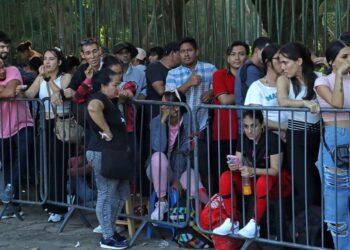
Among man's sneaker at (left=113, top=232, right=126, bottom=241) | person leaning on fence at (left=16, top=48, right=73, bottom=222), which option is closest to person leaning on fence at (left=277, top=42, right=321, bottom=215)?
man's sneaker at (left=113, top=232, right=126, bottom=241)

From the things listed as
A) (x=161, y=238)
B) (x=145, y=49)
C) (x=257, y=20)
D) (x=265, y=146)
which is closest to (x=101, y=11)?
(x=145, y=49)

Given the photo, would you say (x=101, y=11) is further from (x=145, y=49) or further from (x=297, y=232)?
(x=297, y=232)

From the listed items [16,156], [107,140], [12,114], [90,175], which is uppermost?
[12,114]

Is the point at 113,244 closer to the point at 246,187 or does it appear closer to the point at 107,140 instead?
the point at 107,140

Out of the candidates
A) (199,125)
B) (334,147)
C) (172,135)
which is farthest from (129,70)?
(334,147)

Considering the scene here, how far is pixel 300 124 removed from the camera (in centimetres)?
648

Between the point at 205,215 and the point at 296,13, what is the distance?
340cm

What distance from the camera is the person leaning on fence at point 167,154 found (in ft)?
24.3

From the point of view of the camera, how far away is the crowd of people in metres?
6.30

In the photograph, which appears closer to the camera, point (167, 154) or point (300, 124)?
point (300, 124)

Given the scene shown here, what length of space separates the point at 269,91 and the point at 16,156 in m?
3.26

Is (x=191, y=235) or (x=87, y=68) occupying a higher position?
(x=87, y=68)

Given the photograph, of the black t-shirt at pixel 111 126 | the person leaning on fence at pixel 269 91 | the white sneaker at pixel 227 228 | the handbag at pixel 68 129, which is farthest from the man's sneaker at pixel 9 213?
the person leaning on fence at pixel 269 91

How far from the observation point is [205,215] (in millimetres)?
7105
